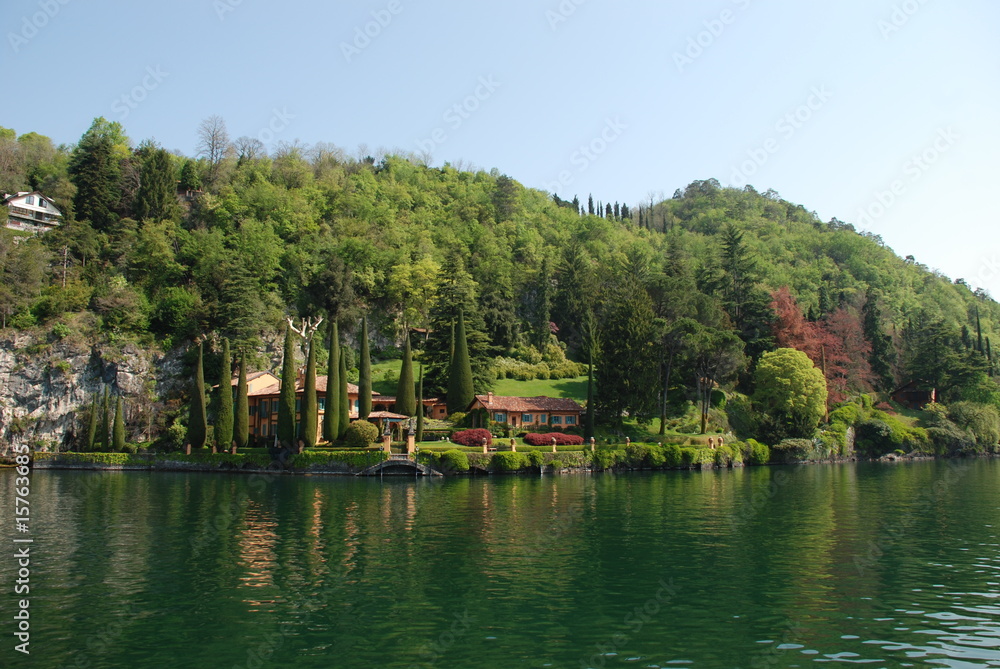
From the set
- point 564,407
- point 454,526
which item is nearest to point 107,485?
point 454,526

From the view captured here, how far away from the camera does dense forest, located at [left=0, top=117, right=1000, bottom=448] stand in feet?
248

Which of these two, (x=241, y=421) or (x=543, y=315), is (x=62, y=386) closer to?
(x=241, y=421)

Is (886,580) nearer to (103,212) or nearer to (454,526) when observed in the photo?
(454,526)

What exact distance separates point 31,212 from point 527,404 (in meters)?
71.5

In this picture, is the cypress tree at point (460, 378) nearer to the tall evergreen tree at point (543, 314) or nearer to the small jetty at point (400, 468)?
the small jetty at point (400, 468)

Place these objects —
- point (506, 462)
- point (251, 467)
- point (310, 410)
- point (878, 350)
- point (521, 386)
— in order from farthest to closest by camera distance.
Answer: point (878, 350) < point (521, 386) < point (310, 410) < point (251, 467) < point (506, 462)

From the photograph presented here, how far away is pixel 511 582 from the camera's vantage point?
21266mm

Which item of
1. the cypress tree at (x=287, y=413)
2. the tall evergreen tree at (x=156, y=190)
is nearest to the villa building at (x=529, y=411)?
the cypress tree at (x=287, y=413)

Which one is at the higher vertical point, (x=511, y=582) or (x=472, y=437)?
(x=472, y=437)

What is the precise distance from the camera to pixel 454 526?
3139cm

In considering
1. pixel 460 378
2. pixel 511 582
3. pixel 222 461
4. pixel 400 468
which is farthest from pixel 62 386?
pixel 511 582

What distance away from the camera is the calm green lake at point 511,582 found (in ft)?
50.9

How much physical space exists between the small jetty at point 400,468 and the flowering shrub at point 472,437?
6448 millimetres

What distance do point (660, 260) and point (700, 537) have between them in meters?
101
